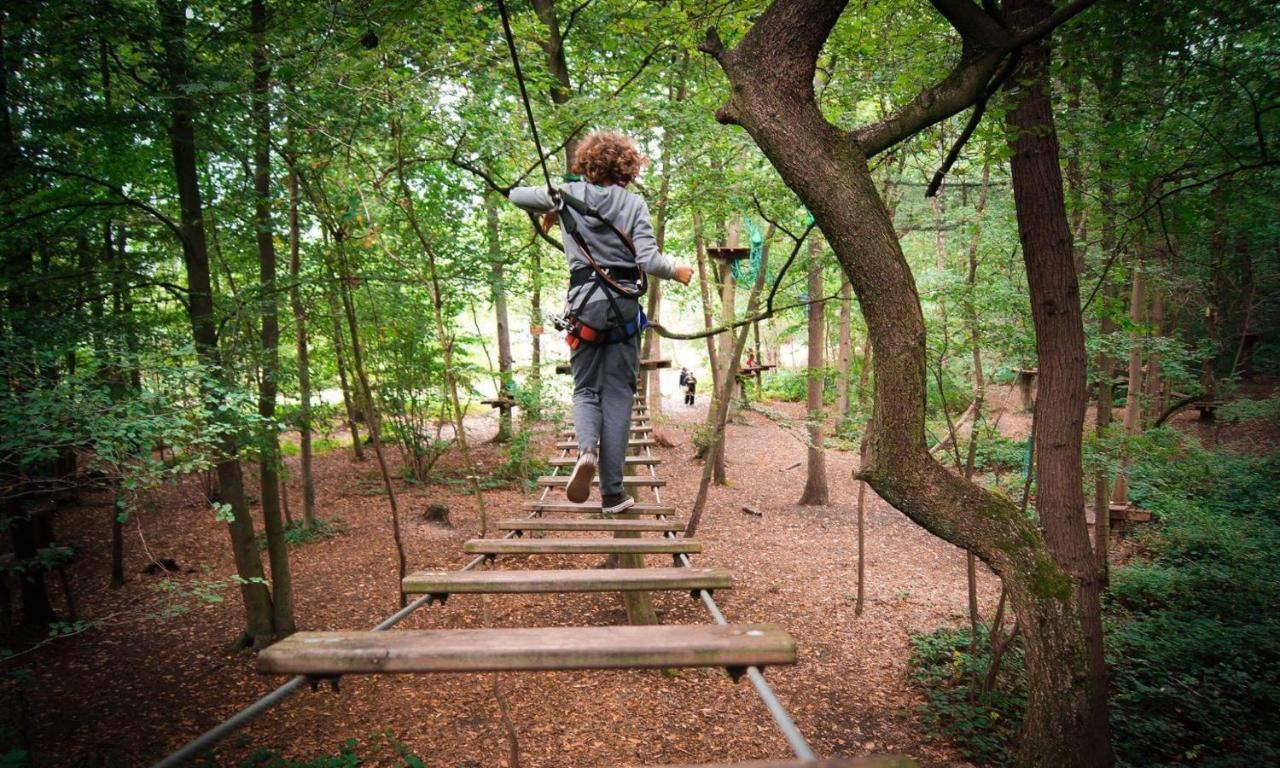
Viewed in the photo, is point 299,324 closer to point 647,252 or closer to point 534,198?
point 534,198

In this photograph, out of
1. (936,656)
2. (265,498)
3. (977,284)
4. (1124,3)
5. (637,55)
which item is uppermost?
(637,55)

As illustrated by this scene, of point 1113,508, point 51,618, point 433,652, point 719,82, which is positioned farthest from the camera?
point 1113,508

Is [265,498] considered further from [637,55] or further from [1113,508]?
[1113,508]

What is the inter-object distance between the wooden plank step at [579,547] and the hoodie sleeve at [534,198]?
150cm

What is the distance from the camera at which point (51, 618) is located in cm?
569

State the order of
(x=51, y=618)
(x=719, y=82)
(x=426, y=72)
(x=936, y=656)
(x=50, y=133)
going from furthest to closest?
(x=719, y=82), (x=51, y=618), (x=936, y=656), (x=426, y=72), (x=50, y=133)

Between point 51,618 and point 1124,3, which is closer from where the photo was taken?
point 1124,3

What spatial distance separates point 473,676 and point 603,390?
3.46 metres

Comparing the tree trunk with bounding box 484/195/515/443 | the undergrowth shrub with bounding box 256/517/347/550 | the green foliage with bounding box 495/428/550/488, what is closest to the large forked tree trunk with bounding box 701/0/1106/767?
the tree trunk with bounding box 484/195/515/443

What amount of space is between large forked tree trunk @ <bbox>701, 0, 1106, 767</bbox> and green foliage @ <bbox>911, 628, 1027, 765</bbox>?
82.5 inches

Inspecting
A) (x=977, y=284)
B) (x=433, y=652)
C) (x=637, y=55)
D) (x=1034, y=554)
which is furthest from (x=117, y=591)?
(x=977, y=284)

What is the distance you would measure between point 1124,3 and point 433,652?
3.34 meters

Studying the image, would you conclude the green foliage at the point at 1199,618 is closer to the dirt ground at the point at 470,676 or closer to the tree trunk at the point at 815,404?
the dirt ground at the point at 470,676

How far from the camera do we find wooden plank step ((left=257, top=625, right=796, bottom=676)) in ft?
4.27
